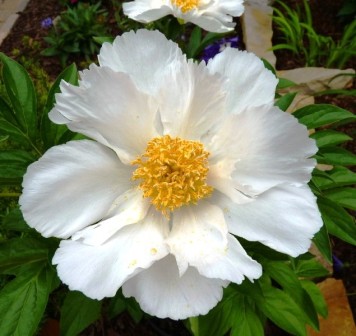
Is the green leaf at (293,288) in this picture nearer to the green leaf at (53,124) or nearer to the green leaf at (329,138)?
the green leaf at (329,138)

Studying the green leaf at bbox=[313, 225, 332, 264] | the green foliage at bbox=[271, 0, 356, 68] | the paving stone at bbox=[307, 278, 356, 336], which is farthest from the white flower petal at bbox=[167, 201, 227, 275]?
the green foliage at bbox=[271, 0, 356, 68]

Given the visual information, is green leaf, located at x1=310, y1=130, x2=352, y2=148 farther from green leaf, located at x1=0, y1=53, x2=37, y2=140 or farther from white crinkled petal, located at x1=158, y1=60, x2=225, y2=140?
green leaf, located at x1=0, y1=53, x2=37, y2=140

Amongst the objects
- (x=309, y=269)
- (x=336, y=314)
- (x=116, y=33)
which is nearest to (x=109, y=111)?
(x=309, y=269)

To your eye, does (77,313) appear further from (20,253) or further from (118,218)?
(118,218)

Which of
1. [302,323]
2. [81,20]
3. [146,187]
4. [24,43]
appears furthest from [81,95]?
[24,43]

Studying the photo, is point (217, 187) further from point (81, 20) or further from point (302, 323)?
point (81, 20)

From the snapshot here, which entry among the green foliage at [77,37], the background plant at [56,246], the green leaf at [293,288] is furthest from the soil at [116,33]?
the green leaf at [293,288]
